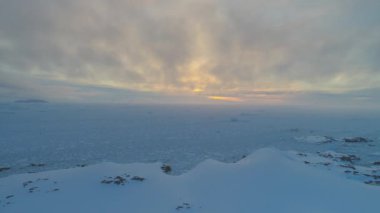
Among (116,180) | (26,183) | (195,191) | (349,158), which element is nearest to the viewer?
(195,191)

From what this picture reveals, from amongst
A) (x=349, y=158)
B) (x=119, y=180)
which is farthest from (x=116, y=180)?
(x=349, y=158)

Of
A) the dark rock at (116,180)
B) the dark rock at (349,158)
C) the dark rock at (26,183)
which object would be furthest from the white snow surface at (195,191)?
the dark rock at (349,158)

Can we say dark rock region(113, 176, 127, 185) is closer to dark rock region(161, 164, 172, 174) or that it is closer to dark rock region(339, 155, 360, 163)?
dark rock region(161, 164, 172, 174)

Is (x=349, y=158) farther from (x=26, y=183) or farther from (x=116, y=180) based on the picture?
(x=26, y=183)

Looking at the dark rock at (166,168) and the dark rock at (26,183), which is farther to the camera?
the dark rock at (166,168)

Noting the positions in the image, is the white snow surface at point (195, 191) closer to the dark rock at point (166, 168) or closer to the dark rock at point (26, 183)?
the dark rock at point (26, 183)

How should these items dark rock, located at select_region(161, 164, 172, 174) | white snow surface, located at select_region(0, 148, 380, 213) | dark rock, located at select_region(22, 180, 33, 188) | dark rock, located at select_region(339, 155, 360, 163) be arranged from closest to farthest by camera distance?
1. white snow surface, located at select_region(0, 148, 380, 213)
2. dark rock, located at select_region(22, 180, 33, 188)
3. dark rock, located at select_region(161, 164, 172, 174)
4. dark rock, located at select_region(339, 155, 360, 163)

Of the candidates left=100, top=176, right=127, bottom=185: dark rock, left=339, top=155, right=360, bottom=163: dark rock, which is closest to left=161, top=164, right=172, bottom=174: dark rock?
left=100, top=176, right=127, bottom=185: dark rock

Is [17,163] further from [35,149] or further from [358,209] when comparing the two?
[358,209]
